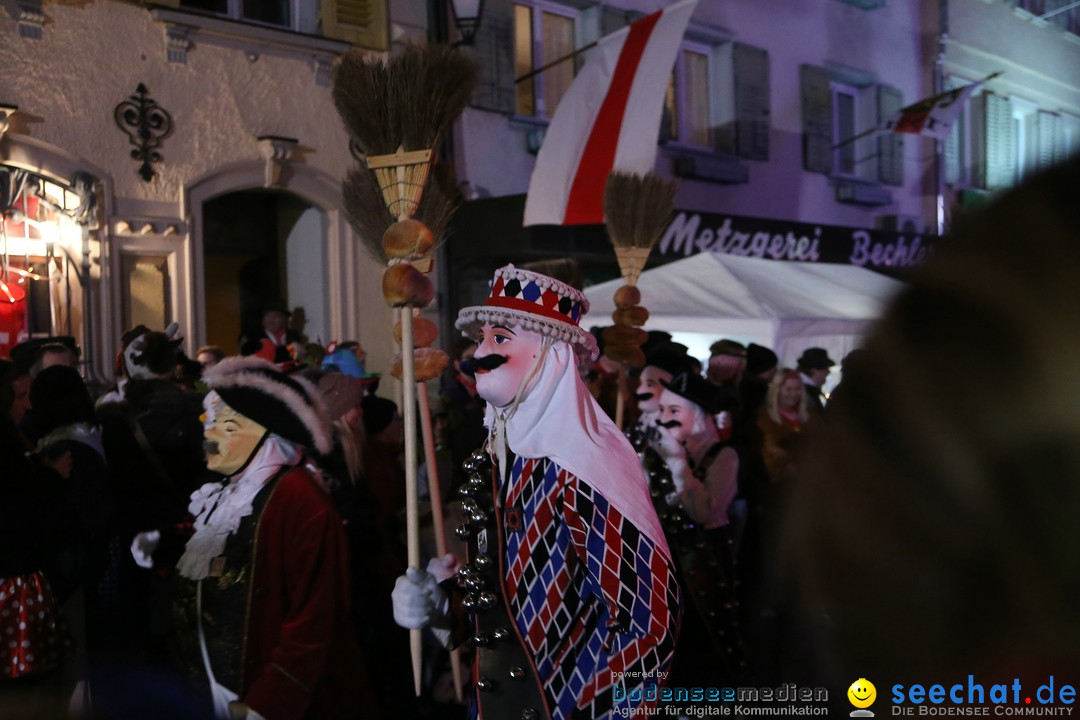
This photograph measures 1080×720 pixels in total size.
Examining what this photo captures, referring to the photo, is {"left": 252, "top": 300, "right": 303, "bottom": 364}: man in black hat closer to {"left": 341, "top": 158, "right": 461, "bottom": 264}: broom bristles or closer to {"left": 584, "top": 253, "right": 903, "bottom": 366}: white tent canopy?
{"left": 584, "top": 253, "right": 903, "bottom": 366}: white tent canopy

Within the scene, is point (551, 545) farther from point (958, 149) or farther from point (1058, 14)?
point (1058, 14)

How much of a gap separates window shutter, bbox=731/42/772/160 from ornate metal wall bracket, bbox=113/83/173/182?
27.3 feet

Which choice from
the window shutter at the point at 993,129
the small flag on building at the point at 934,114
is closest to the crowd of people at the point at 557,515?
the small flag on building at the point at 934,114

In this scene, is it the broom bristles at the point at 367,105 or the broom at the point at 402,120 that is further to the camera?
the broom bristles at the point at 367,105

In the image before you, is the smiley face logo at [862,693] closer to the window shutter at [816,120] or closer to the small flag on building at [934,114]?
the small flag on building at [934,114]

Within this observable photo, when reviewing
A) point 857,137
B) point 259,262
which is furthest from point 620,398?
point 857,137

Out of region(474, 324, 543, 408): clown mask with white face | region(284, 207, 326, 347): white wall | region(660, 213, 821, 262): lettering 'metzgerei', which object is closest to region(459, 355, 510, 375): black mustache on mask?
region(474, 324, 543, 408): clown mask with white face

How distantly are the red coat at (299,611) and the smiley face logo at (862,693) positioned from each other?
2.59 metres

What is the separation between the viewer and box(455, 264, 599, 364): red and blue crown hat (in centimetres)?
300

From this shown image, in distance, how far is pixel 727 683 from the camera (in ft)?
15.1

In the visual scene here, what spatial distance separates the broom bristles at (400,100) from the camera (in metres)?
3.48

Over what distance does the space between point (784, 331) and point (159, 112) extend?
5.98 meters

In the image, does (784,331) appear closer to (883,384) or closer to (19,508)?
(19,508)

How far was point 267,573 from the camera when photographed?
3125mm
